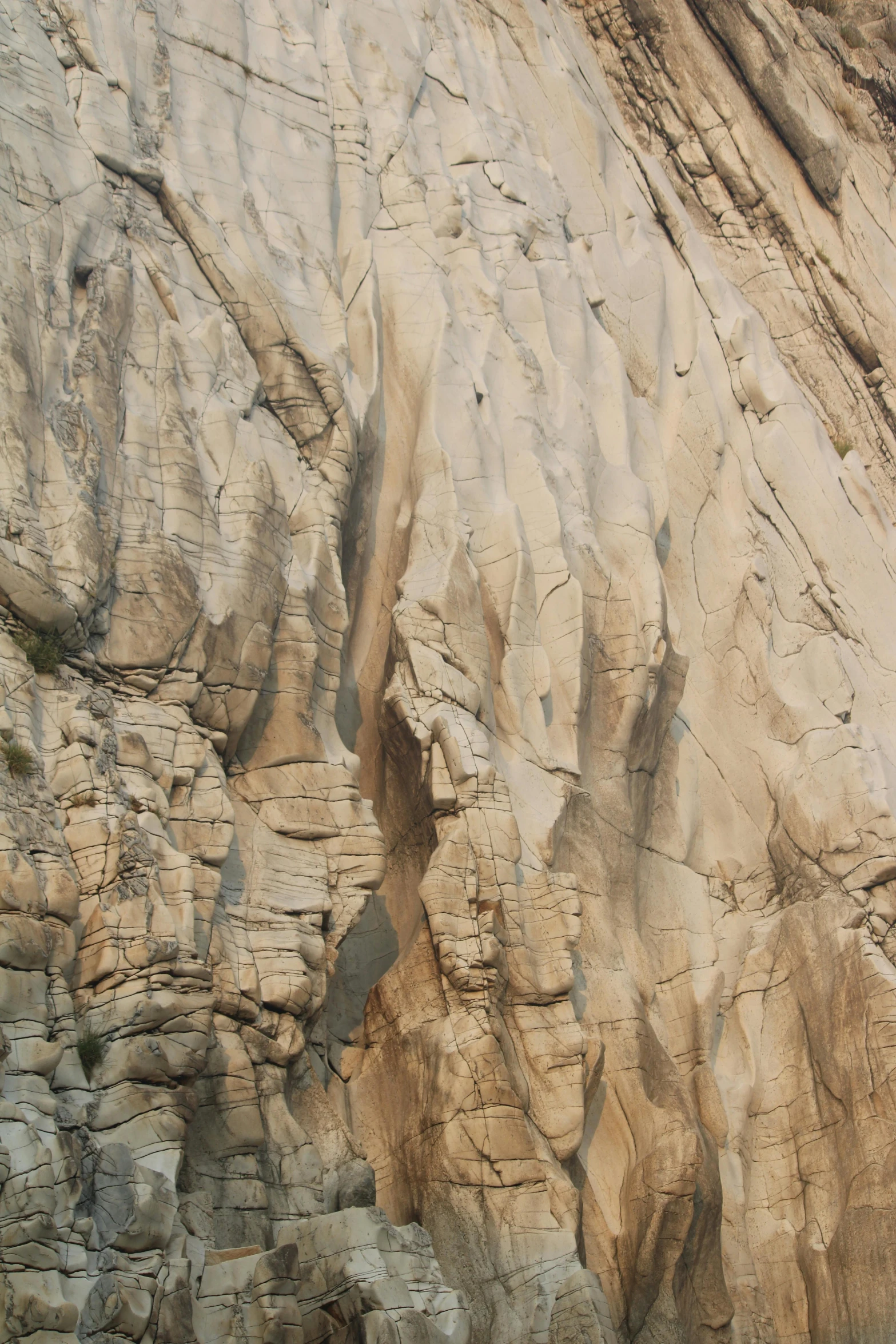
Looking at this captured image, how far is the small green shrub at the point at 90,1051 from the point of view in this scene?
32.2 ft

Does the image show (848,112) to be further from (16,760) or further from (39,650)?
(16,760)

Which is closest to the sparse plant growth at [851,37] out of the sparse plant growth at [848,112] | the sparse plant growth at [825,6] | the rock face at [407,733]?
the sparse plant growth at [825,6]

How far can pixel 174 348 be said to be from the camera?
Result: 528 inches

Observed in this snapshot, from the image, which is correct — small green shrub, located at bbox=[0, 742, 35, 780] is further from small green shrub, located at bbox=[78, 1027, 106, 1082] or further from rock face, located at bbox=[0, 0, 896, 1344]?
small green shrub, located at bbox=[78, 1027, 106, 1082]

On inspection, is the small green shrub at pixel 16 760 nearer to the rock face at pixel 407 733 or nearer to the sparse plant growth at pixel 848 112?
the rock face at pixel 407 733

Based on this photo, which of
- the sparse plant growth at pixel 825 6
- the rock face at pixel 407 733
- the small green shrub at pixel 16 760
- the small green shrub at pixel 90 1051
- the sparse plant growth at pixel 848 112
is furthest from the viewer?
the sparse plant growth at pixel 825 6

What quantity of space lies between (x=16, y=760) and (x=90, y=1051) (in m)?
1.89

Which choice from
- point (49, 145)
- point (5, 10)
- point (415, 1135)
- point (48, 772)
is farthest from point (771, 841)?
point (5, 10)

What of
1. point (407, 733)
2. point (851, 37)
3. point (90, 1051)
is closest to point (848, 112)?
point (851, 37)

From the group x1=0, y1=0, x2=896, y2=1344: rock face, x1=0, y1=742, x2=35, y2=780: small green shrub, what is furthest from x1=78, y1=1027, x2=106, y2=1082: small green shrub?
x1=0, y1=742, x2=35, y2=780: small green shrub

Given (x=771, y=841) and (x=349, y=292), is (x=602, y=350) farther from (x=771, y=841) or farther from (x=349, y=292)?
(x=771, y=841)

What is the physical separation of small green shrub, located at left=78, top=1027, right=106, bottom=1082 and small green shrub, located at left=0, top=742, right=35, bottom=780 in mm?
1679

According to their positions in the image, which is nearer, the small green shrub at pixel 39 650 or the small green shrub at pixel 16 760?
the small green shrub at pixel 16 760

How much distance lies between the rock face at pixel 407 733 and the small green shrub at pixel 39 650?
54 millimetres
